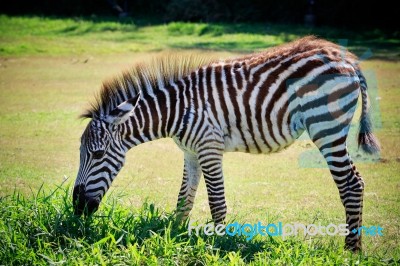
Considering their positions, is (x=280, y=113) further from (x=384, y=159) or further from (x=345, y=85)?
(x=384, y=159)

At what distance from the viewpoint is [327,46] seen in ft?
19.0

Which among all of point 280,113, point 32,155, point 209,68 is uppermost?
point 209,68

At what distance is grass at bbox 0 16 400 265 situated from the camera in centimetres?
A: 488

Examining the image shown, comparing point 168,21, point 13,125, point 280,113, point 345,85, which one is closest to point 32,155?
point 13,125

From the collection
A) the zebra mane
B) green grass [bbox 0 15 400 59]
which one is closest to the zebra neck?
the zebra mane

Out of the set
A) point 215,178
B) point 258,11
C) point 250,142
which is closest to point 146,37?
point 258,11

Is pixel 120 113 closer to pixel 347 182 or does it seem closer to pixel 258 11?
pixel 347 182

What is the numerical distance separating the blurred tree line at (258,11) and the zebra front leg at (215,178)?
1899 centimetres

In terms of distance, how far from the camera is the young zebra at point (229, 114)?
542 cm

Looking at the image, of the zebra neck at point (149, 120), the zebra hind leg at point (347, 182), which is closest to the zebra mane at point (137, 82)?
the zebra neck at point (149, 120)

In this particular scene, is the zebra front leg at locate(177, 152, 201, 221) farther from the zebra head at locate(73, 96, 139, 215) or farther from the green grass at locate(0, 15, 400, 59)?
the green grass at locate(0, 15, 400, 59)

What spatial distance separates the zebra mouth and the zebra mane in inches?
30.9

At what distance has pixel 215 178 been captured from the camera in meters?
5.46

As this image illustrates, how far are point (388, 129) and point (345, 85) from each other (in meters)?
4.68
